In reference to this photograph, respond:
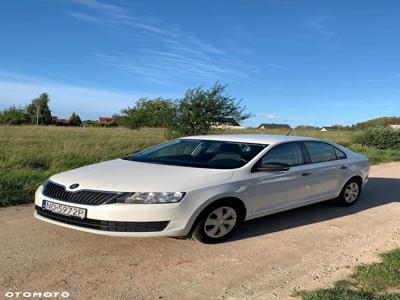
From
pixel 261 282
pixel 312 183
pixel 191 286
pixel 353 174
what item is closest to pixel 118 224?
pixel 191 286

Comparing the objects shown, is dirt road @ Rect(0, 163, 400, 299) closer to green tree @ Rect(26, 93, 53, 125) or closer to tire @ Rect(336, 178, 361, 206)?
tire @ Rect(336, 178, 361, 206)

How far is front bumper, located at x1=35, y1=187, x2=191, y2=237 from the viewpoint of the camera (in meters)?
4.49

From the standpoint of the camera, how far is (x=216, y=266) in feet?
14.6

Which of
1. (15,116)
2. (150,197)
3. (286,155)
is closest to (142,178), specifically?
(150,197)

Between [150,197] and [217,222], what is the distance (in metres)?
0.95

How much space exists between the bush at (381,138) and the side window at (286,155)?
18977 millimetres

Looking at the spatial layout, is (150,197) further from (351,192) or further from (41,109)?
(41,109)

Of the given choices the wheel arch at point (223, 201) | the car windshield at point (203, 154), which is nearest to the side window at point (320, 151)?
the car windshield at point (203, 154)

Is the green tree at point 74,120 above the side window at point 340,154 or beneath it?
above

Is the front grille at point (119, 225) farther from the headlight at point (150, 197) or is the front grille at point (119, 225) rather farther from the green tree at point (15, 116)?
the green tree at point (15, 116)

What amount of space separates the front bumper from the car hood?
20 cm

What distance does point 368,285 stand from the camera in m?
3.92

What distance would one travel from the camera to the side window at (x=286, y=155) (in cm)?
588

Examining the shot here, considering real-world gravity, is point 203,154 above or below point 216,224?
above
